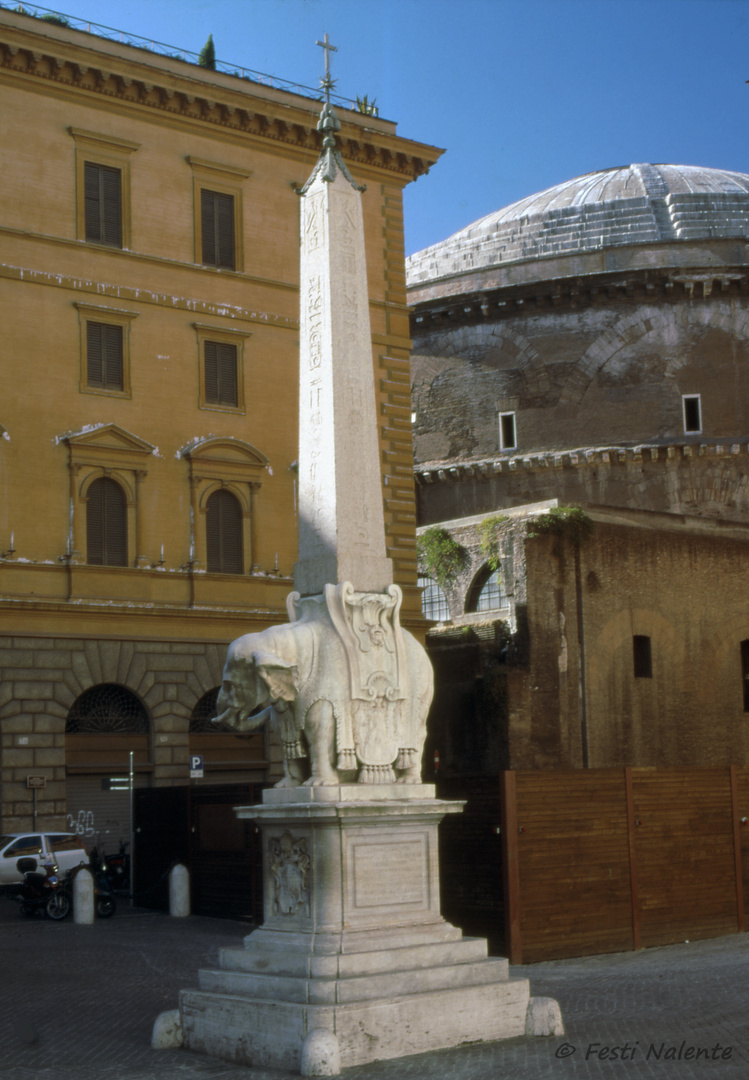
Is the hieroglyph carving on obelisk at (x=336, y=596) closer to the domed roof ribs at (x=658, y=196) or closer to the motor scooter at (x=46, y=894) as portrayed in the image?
the motor scooter at (x=46, y=894)

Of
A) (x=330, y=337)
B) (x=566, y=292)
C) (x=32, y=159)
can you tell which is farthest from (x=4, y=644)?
(x=566, y=292)

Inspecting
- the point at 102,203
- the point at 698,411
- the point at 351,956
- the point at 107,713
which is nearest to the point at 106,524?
the point at 107,713

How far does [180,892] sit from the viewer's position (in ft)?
59.5

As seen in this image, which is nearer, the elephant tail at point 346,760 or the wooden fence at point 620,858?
the elephant tail at point 346,760

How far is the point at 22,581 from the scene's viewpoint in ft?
70.0

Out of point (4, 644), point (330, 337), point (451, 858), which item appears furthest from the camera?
point (4, 644)

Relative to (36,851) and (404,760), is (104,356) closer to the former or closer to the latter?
(36,851)

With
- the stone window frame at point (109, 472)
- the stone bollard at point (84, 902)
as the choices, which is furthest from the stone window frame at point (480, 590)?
the stone bollard at point (84, 902)

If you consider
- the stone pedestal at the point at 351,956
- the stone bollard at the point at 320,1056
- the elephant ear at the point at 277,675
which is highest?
the elephant ear at the point at 277,675

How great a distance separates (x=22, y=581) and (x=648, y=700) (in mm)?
11014

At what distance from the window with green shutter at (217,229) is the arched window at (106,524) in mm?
4471

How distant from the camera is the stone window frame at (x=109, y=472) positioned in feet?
72.6

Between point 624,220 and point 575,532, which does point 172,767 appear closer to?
point 575,532

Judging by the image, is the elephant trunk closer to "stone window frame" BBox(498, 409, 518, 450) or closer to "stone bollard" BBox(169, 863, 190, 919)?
"stone bollard" BBox(169, 863, 190, 919)
